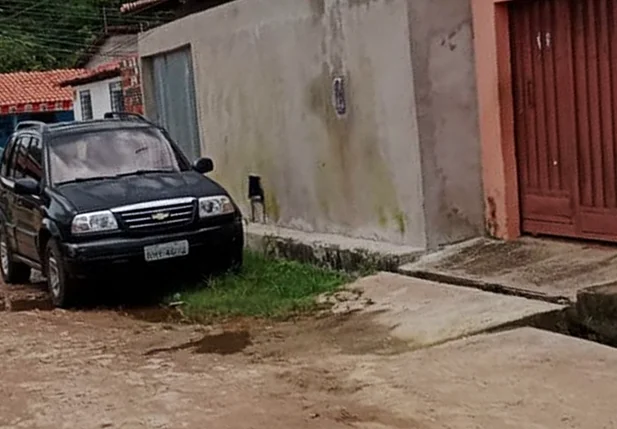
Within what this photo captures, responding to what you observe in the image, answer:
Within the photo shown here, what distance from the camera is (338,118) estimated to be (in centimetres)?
1134

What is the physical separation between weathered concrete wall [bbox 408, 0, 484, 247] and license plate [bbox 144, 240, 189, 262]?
91.6 inches

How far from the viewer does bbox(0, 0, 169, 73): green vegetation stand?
157ft

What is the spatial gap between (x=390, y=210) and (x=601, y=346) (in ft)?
13.5

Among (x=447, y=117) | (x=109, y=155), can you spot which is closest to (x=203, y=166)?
(x=109, y=155)

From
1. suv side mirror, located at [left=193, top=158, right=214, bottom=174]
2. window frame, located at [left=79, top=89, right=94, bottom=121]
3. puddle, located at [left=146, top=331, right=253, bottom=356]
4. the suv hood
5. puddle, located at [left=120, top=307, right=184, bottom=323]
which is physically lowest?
puddle, located at [left=120, top=307, right=184, bottom=323]

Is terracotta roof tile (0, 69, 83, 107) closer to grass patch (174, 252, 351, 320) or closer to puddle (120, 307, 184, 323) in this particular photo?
grass patch (174, 252, 351, 320)

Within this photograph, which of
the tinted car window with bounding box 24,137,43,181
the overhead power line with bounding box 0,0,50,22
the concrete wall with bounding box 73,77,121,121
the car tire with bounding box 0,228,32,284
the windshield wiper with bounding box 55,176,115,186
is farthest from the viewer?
the overhead power line with bounding box 0,0,50,22

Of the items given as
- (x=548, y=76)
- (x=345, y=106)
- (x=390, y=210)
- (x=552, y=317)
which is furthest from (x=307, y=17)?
(x=552, y=317)

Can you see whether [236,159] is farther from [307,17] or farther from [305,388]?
[305,388]

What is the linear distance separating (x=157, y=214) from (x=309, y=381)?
407 cm

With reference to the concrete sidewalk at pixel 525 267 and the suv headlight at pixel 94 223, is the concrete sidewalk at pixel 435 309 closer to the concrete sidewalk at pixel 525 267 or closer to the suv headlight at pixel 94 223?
the concrete sidewalk at pixel 525 267

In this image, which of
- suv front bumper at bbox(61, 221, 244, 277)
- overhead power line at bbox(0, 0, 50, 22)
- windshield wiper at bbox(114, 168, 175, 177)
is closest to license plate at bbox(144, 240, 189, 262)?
suv front bumper at bbox(61, 221, 244, 277)

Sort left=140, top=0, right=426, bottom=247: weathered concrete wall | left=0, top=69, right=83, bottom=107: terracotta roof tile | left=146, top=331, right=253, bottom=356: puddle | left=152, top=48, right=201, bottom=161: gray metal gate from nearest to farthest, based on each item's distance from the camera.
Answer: left=146, top=331, right=253, bottom=356: puddle → left=140, top=0, right=426, bottom=247: weathered concrete wall → left=152, top=48, right=201, bottom=161: gray metal gate → left=0, top=69, right=83, bottom=107: terracotta roof tile

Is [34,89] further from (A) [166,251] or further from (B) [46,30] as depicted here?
(A) [166,251]
